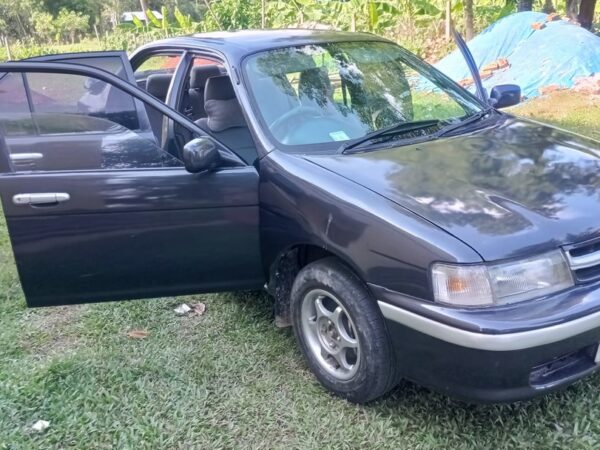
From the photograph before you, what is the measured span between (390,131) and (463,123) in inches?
20.3

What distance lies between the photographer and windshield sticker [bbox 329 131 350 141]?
10.9 ft

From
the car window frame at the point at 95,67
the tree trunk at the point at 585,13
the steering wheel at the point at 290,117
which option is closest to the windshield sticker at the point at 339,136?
the steering wheel at the point at 290,117

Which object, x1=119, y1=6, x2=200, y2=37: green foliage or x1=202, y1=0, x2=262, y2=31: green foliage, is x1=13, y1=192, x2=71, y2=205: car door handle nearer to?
x1=119, y1=6, x2=200, y2=37: green foliage

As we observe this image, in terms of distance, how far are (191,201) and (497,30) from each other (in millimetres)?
10468

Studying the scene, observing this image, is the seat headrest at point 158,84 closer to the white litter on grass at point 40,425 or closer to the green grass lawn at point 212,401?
the green grass lawn at point 212,401

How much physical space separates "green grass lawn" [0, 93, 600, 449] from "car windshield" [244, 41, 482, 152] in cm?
124

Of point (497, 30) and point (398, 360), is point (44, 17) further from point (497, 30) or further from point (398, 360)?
point (398, 360)

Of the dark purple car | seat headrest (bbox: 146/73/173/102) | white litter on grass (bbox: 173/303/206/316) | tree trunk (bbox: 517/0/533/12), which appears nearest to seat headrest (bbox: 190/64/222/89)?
the dark purple car

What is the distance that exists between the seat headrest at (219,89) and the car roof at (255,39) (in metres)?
0.17

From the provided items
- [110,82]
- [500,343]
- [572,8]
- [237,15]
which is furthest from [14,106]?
[237,15]

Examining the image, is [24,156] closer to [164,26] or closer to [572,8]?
[572,8]

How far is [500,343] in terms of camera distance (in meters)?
2.31

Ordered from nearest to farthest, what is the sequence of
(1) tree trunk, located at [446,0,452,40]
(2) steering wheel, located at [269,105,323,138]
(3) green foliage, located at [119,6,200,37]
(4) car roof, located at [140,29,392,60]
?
1. (2) steering wheel, located at [269,105,323,138]
2. (4) car roof, located at [140,29,392,60]
3. (1) tree trunk, located at [446,0,452,40]
4. (3) green foliage, located at [119,6,200,37]

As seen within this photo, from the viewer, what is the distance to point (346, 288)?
282 centimetres
